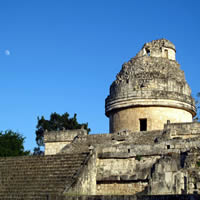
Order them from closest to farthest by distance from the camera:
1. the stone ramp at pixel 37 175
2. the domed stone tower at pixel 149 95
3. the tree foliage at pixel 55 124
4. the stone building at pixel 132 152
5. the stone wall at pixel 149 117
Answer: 1. the stone ramp at pixel 37 175
2. the stone building at pixel 132 152
3. the stone wall at pixel 149 117
4. the domed stone tower at pixel 149 95
5. the tree foliage at pixel 55 124

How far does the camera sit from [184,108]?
2034 centimetres

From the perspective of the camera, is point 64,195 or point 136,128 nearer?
point 64,195

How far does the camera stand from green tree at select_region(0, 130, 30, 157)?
2428cm

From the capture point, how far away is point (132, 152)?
14.5 m

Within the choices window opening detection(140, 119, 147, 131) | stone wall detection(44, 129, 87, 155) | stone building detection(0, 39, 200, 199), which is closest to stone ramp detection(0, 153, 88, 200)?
stone building detection(0, 39, 200, 199)

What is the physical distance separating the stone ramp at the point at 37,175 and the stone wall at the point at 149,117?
18.8 feet

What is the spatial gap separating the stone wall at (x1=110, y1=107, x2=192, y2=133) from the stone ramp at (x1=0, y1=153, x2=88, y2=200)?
18.8ft

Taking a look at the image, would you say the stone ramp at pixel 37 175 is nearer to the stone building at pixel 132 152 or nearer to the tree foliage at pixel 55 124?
the stone building at pixel 132 152

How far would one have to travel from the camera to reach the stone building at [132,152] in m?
13.0

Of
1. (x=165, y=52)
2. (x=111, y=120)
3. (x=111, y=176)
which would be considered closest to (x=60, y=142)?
(x=111, y=120)

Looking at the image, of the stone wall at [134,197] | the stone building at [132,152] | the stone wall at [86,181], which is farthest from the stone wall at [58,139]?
the stone wall at [134,197]

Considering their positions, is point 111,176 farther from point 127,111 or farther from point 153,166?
point 127,111

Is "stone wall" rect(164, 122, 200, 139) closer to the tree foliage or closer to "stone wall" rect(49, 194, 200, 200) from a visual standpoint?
"stone wall" rect(49, 194, 200, 200)

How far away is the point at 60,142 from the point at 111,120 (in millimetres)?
3034
